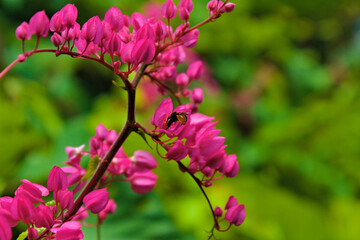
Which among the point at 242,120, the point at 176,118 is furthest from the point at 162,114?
the point at 242,120

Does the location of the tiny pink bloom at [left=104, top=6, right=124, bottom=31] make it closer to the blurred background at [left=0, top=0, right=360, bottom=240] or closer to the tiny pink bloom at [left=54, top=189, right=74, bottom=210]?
the tiny pink bloom at [left=54, top=189, right=74, bottom=210]

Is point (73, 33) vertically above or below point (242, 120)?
above

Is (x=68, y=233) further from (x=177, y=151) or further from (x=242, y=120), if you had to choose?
(x=242, y=120)

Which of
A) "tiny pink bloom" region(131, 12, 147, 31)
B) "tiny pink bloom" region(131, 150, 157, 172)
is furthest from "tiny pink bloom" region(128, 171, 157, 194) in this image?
"tiny pink bloom" region(131, 12, 147, 31)

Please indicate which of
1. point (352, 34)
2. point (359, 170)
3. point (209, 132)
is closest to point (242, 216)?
point (209, 132)

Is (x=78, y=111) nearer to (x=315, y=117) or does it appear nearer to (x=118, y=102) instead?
(x=118, y=102)

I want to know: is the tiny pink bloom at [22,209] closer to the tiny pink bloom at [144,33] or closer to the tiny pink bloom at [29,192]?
the tiny pink bloom at [29,192]
